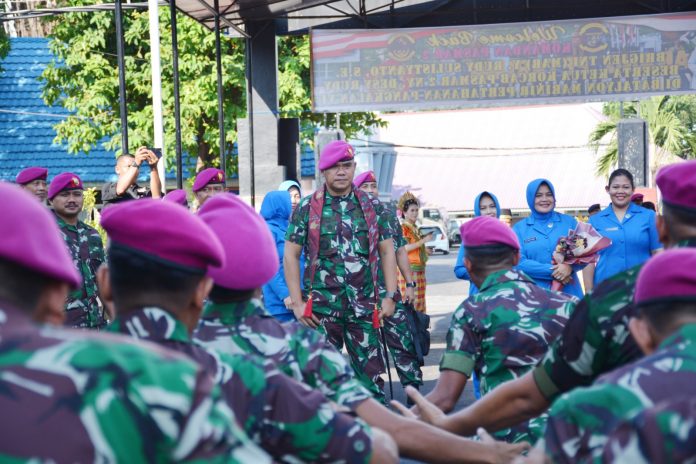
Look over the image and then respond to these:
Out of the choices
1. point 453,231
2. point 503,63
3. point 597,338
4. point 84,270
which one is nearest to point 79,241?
point 84,270

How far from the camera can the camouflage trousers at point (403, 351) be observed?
9.37 m

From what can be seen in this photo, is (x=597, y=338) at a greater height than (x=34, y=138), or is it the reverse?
(x=597, y=338)

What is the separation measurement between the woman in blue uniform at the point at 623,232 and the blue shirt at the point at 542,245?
68 centimetres

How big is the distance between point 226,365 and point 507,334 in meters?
1.99

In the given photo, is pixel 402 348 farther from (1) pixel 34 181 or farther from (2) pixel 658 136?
(2) pixel 658 136

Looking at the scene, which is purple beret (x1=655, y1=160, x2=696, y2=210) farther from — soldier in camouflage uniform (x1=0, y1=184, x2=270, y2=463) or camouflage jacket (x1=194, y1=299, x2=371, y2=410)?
soldier in camouflage uniform (x1=0, y1=184, x2=270, y2=463)

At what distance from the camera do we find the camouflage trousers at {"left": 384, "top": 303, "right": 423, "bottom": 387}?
369 inches

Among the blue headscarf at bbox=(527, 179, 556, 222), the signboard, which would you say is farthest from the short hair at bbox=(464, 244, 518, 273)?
the signboard

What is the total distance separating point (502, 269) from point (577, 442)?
226 cm


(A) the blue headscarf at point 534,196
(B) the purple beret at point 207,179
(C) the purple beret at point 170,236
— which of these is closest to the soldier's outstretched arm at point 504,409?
(C) the purple beret at point 170,236

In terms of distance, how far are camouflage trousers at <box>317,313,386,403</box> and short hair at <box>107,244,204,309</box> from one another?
215 inches

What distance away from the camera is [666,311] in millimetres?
2455

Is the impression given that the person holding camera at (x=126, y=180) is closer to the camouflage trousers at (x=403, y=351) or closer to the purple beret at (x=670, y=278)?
the camouflage trousers at (x=403, y=351)

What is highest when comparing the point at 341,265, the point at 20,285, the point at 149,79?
the point at 149,79
